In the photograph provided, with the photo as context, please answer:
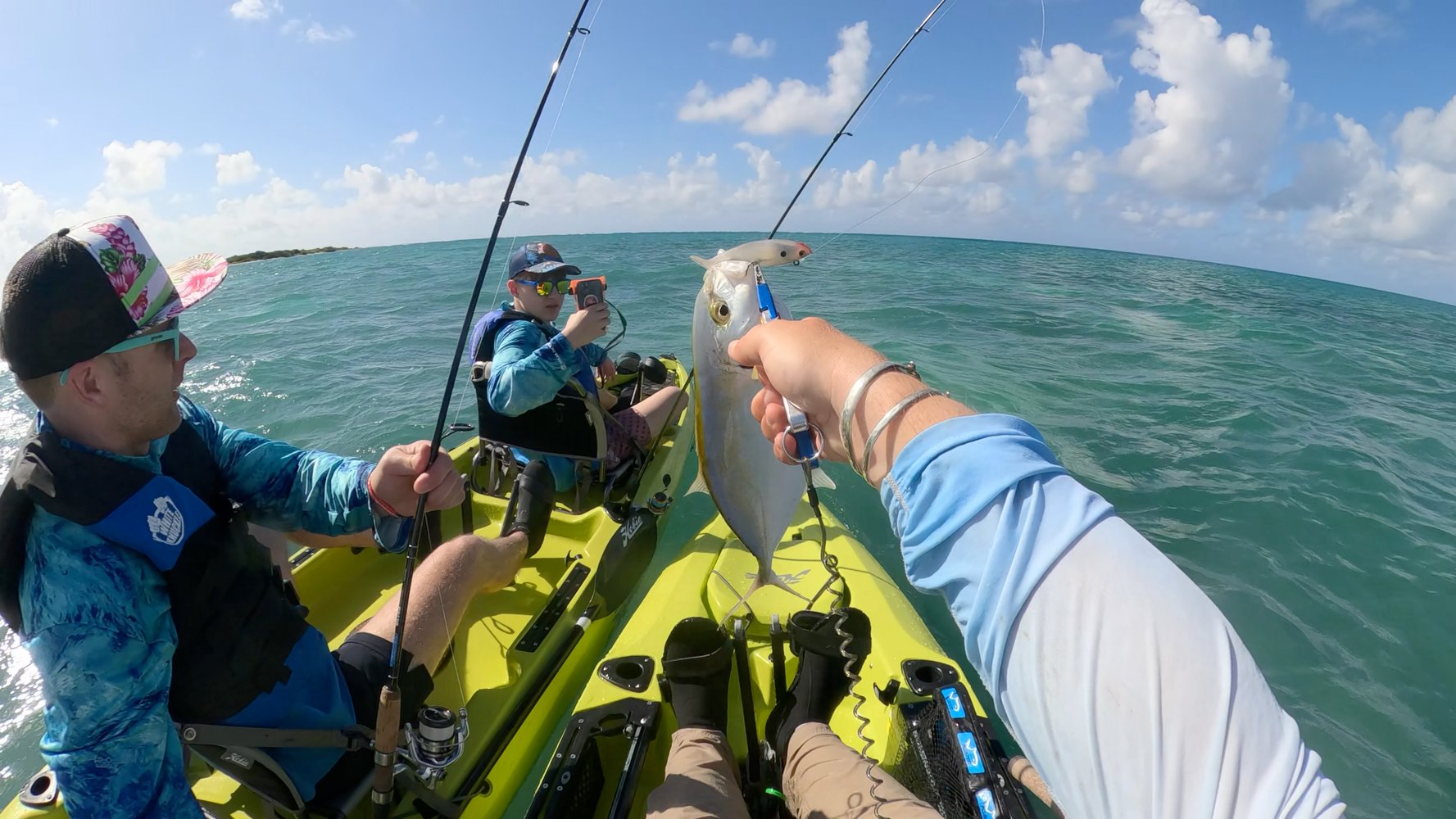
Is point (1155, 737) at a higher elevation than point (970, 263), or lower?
lower

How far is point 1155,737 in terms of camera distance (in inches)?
26.4

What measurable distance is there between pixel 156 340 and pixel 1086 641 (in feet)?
7.83

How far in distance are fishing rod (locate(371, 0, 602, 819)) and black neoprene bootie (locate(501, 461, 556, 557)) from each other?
2.77 feet

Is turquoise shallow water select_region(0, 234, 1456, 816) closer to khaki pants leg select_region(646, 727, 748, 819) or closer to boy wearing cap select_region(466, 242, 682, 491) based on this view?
boy wearing cap select_region(466, 242, 682, 491)

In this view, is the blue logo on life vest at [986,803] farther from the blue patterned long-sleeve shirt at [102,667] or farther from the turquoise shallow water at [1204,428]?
the turquoise shallow water at [1204,428]

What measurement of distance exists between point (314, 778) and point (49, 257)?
1.80 metres

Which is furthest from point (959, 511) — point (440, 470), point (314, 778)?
point (314, 778)

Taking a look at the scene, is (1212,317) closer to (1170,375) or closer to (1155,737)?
(1170,375)

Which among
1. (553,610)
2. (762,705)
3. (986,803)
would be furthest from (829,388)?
(553,610)

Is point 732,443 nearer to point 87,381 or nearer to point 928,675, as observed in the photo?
point 928,675

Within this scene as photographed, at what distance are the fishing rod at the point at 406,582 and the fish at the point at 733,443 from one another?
2.72 feet

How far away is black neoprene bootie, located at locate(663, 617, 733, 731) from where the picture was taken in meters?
2.41

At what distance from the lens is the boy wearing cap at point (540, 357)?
3.87 m

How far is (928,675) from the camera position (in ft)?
8.43
